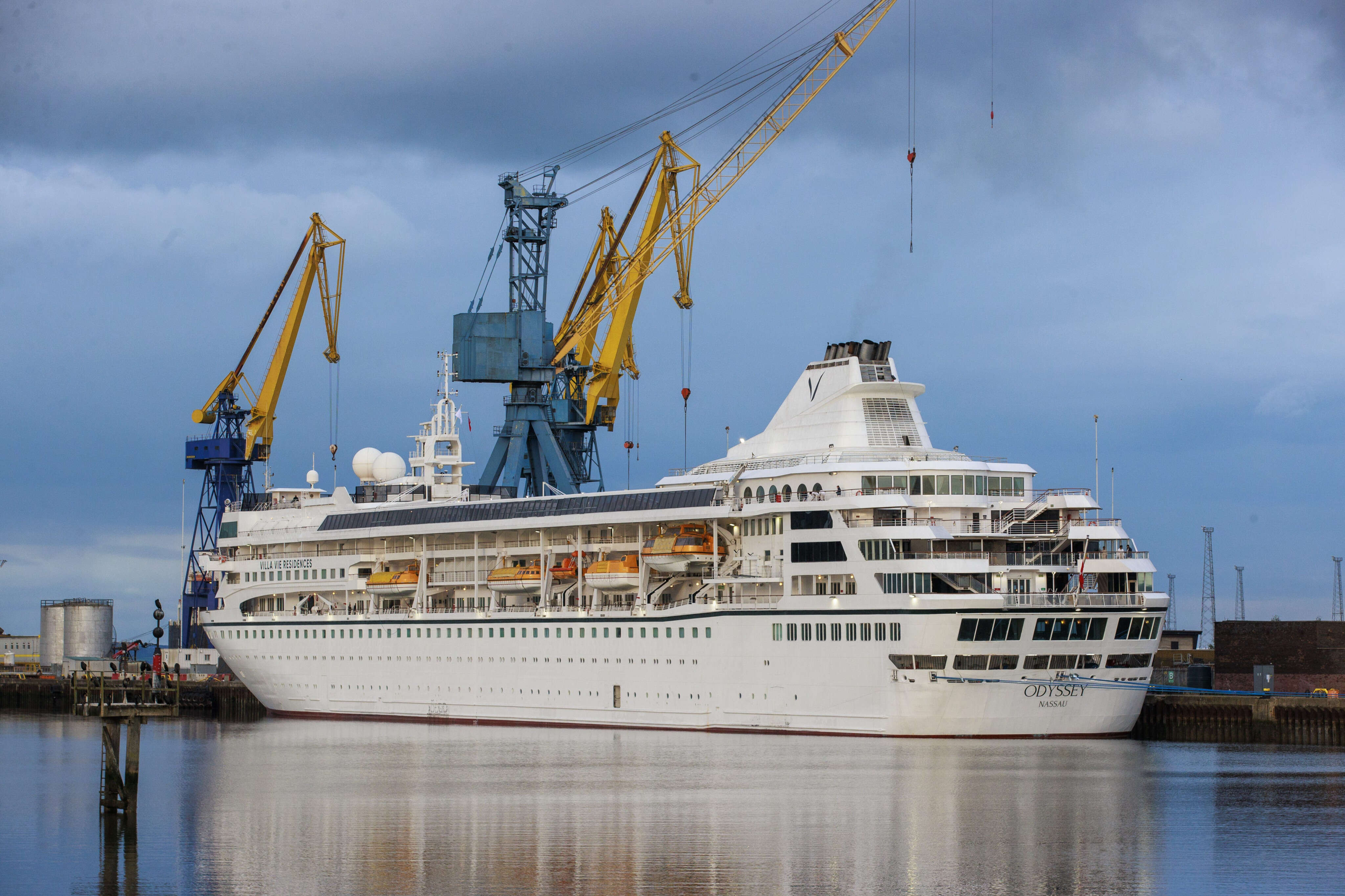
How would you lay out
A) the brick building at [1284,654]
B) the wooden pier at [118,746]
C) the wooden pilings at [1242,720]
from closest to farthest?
the wooden pier at [118,746] → the wooden pilings at [1242,720] → the brick building at [1284,654]

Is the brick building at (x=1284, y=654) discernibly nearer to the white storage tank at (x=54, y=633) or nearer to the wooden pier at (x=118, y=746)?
the wooden pier at (x=118, y=746)

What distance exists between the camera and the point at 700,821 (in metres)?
38.2

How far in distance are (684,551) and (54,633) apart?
283ft

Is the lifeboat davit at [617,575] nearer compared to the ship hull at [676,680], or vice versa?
the ship hull at [676,680]

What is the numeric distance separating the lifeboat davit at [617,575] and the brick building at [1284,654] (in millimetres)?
24630

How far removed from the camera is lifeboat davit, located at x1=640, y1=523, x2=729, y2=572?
63562mm

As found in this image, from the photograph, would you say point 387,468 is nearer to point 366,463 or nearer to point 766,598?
point 366,463

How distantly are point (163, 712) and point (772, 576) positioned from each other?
84.0 feet

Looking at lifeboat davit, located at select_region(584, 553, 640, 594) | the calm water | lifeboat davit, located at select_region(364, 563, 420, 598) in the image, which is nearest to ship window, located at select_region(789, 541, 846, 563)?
the calm water

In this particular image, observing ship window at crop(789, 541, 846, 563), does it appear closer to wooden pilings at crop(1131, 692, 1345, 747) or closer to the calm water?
the calm water

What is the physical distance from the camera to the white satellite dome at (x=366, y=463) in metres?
85.3

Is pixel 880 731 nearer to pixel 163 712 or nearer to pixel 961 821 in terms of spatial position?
pixel 961 821

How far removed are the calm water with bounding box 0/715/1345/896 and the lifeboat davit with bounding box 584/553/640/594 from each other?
27.4ft

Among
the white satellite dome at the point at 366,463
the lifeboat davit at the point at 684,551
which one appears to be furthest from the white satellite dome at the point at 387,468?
the lifeboat davit at the point at 684,551
